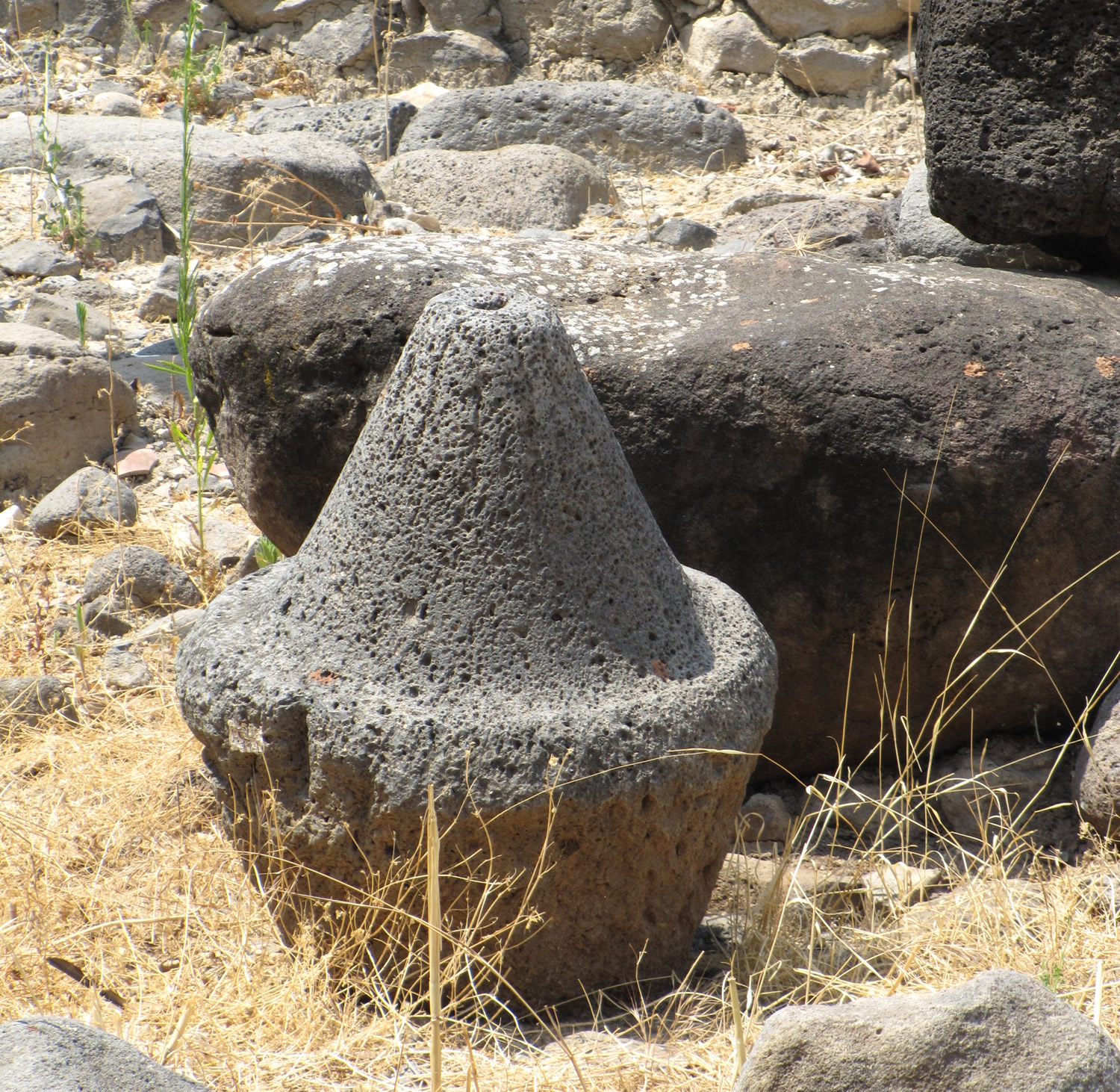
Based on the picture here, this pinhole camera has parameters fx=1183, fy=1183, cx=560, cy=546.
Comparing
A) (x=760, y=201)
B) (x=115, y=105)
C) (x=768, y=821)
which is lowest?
(x=768, y=821)

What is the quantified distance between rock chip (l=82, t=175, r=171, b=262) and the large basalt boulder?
12.4 feet

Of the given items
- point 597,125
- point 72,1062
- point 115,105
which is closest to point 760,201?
point 597,125

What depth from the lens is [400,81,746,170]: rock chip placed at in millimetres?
6500

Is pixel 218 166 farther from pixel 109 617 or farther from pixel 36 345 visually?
pixel 109 617

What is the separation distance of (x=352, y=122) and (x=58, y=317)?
283 centimetres

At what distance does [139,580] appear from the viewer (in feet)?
11.6

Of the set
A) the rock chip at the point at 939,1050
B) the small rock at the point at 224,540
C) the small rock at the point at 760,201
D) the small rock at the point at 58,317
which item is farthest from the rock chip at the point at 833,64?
the rock chip at the point at 939,1050

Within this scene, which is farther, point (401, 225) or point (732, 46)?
point (732, 46)

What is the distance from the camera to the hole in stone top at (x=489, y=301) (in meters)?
1.91

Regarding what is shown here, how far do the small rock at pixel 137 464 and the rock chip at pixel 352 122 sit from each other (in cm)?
306

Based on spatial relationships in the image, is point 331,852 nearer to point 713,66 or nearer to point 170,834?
point 170,834

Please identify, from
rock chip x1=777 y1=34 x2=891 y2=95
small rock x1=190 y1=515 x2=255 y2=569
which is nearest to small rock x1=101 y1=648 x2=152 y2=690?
small rock x1=190 y1=515 x2=255 y2=569

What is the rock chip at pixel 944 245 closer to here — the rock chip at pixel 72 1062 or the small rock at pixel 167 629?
the small rock at pixel 167 629

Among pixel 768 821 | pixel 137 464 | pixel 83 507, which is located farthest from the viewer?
pixel 137 464
